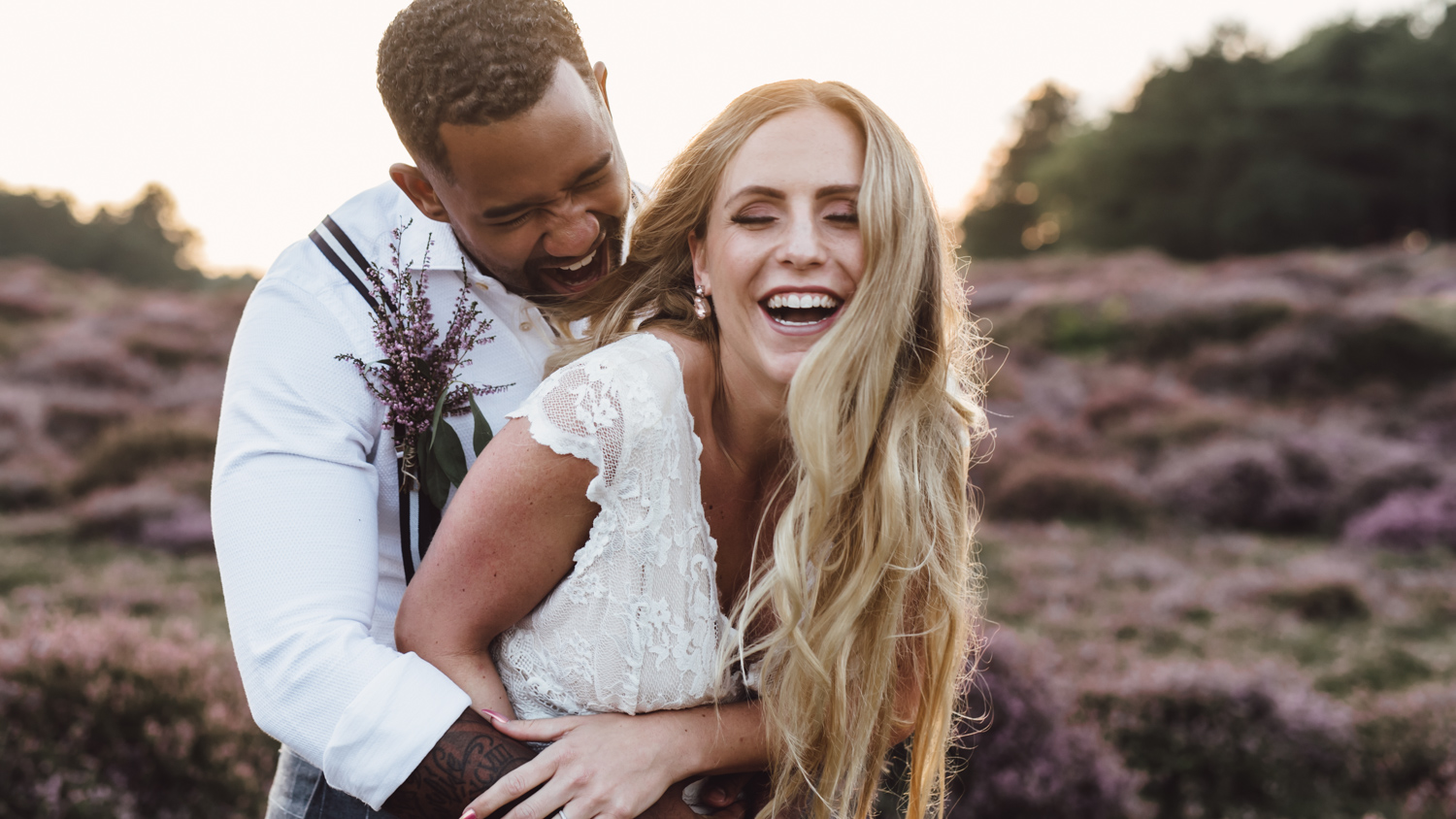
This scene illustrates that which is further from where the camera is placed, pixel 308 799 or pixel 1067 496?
pixel 1067 496

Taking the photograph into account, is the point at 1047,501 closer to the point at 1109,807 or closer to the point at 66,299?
the point at 1109,807

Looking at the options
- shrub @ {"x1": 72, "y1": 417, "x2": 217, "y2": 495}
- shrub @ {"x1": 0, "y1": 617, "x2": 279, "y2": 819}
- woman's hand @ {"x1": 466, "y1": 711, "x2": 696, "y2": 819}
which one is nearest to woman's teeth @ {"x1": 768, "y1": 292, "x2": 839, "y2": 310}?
woman's hand @ {"x1": 466, "y1": 711, "x2": 696, "y2": 819}

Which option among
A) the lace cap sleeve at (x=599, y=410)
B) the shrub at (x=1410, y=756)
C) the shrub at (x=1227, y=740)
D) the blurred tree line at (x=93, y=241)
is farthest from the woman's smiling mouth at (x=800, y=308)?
the blurred tree line at (x=93, y=241)

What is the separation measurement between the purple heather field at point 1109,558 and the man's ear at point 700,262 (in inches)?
40.5

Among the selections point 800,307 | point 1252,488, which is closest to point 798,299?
point 800,307

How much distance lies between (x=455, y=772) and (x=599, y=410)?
0.67 metres

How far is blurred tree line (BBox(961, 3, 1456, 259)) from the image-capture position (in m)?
32.1

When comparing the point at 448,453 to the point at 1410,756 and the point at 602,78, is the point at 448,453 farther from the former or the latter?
the point at 1410,756

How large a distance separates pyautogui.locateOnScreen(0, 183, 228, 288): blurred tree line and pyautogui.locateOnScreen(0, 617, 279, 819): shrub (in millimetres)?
25141

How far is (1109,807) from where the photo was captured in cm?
406

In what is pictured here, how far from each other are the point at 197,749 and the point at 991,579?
542cm

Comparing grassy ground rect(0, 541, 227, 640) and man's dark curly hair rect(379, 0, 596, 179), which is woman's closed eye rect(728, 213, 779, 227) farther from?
grassy ground rect(0, 541, 227, 640)

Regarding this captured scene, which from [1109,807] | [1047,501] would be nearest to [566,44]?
[1109,807]

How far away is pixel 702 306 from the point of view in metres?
2.11
